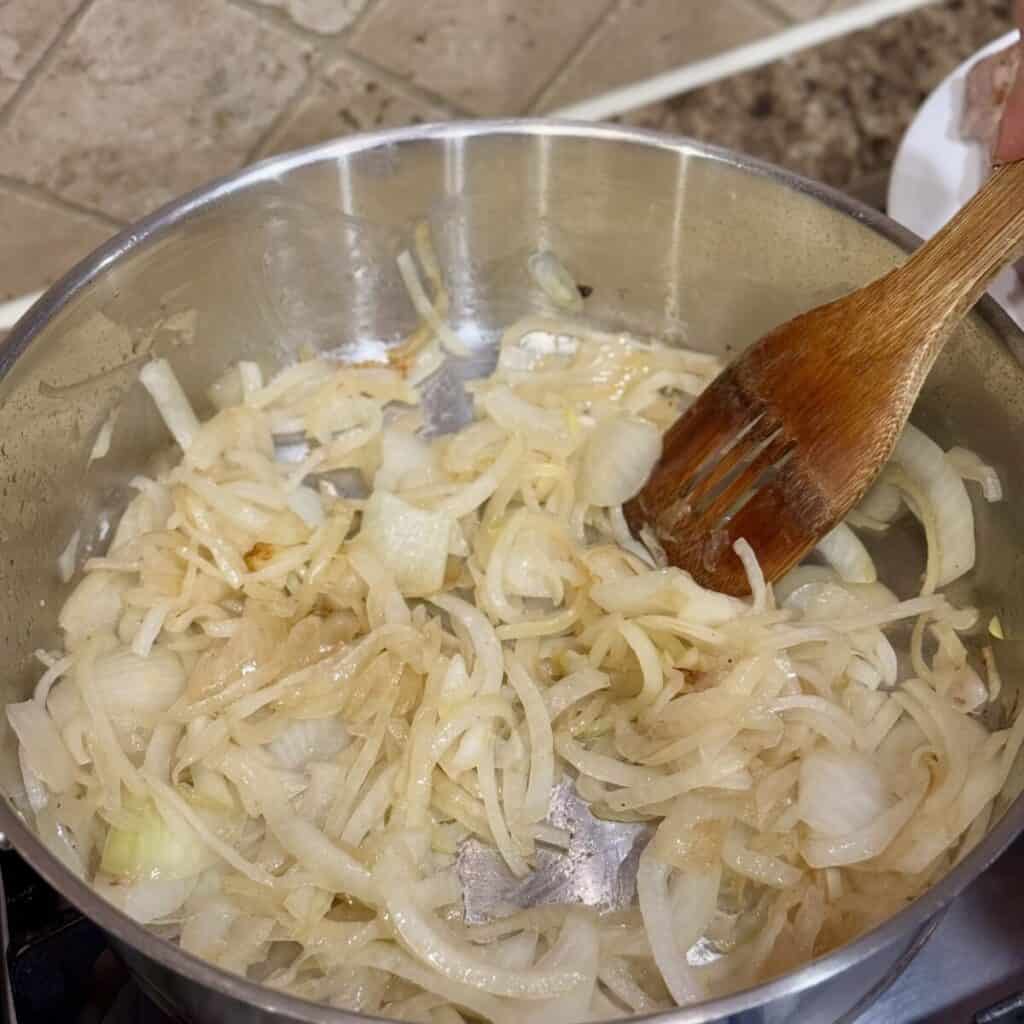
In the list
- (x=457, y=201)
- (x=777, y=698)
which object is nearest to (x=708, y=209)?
(x=457, y=201)

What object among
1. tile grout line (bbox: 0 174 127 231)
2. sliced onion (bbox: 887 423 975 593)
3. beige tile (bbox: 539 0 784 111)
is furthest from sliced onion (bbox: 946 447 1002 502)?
tile grout line (bbox: 0 174 127 231)

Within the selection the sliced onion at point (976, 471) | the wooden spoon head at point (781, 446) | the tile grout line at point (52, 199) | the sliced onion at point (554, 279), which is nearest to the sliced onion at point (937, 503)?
the sliced onion at point (976, 471)

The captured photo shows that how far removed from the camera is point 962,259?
1.02 meters

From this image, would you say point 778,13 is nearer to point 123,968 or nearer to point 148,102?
point 148,102

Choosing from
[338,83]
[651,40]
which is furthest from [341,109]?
[651,40]

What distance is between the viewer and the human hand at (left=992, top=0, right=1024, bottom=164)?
1038 millimetres

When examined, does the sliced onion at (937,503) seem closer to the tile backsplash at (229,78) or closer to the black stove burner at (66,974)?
the tile backsplash at (229,78)

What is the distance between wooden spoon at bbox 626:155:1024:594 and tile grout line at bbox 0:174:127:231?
26.3 inches

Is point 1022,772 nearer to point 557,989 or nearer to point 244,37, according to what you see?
point 557,989

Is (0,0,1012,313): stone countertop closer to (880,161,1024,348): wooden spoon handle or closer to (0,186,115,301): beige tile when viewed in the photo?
(0,186,115,301): beige tile

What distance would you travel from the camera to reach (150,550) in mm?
1181

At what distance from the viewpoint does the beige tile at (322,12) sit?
132 centimetres

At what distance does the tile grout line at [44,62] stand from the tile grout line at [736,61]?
57cm

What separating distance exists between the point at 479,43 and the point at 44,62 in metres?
0.47
